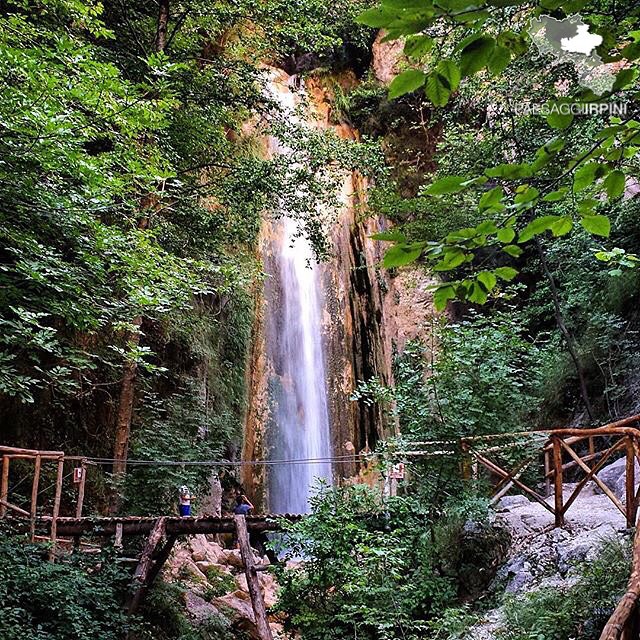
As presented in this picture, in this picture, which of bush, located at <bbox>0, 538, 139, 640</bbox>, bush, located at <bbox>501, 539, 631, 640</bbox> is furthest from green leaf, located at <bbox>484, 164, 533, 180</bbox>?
bush, located at <bbox>0, 538, 139, 640</bbox>

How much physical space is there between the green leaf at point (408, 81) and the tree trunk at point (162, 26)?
8387 mm

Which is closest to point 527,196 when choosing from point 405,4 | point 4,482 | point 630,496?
point 405,4

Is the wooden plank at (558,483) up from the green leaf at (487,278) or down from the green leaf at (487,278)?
down

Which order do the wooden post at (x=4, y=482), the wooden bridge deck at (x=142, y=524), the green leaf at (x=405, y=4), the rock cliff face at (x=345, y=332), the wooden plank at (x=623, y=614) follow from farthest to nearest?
the rock cliff face at (x=345, y=332) < the wooden bridge deck at (x=142, y=524) < the wooden post at (x=4, y=482) < the wooden plank at (x=623, y=614) < the green leaf at (x=405, y=4)

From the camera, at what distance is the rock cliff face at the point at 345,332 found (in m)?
12.8

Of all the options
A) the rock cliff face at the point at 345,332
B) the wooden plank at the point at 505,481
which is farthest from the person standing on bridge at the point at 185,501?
the wooden plank at the point at 505,481

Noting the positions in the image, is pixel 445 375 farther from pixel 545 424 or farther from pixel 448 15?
pixel 448 15

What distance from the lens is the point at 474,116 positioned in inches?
431

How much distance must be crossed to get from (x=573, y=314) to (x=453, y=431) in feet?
22.1

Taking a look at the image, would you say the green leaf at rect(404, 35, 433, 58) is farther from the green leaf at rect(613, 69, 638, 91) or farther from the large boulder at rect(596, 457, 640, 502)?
the large boulder at rect(596, 457, 640, 502)

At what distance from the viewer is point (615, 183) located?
1.26 m

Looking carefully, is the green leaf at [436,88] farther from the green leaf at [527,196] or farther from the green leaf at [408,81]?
the green leaf at [527,196]

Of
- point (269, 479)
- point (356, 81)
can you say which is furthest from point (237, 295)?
point (356, 81)

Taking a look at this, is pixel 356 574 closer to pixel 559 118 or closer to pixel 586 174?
pixel 586 174
